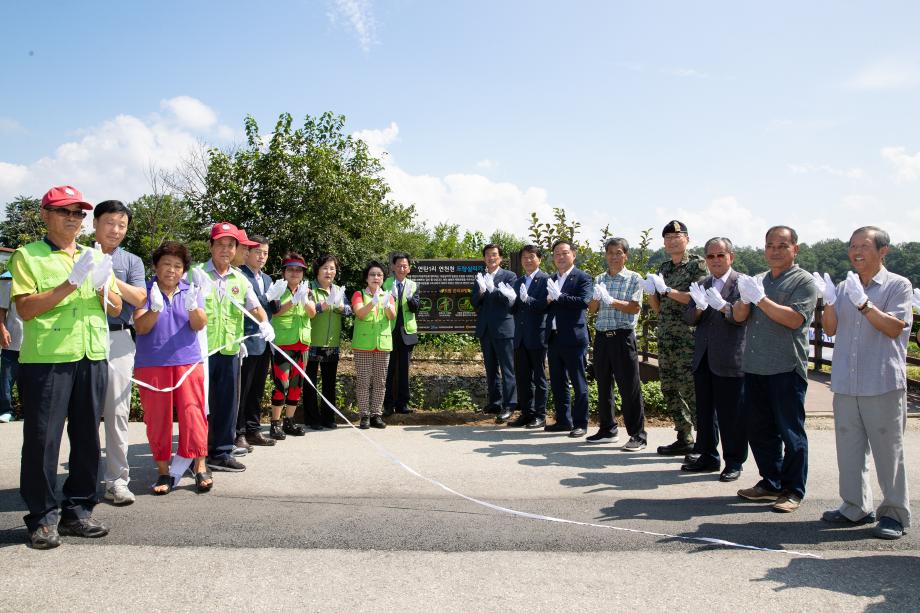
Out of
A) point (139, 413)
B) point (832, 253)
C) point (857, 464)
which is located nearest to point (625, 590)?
point (857, 464)

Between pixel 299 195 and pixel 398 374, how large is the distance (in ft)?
29.5

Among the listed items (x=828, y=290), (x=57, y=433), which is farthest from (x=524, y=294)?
(x=57, y=433)

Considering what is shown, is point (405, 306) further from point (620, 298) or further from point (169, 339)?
point (169, 339)

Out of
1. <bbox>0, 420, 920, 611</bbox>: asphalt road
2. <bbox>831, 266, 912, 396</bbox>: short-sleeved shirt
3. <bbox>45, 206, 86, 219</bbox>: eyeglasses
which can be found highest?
<bbox>45, 206, 86, 219</bbox>: eyeglasses

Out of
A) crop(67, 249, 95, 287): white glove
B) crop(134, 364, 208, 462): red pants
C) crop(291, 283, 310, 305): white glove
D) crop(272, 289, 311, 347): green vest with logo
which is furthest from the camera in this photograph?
crop(272, 289, 311, 347): green vest with logo

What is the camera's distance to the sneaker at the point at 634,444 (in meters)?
6.20

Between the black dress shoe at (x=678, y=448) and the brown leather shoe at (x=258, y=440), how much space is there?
3893 mm

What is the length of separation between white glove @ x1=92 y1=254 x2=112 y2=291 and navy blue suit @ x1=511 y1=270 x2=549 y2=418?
4.66 metres

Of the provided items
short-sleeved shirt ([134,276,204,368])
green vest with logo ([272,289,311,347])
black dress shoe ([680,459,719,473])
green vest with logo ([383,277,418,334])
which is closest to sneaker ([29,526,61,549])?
short-sleeved shirt ([134,276,204,368])

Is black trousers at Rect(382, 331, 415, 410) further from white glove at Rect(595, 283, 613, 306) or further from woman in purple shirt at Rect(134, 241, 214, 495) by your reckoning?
woman in purple shirt at Rect(134, 241, 214, 495)

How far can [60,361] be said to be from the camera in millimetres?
3645

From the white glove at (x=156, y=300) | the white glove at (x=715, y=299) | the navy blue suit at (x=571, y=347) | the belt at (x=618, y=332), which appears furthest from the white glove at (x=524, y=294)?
the white glove at (x=156, y=300)

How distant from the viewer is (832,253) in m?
26.3

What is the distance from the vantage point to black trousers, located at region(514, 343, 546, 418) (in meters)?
7.43
